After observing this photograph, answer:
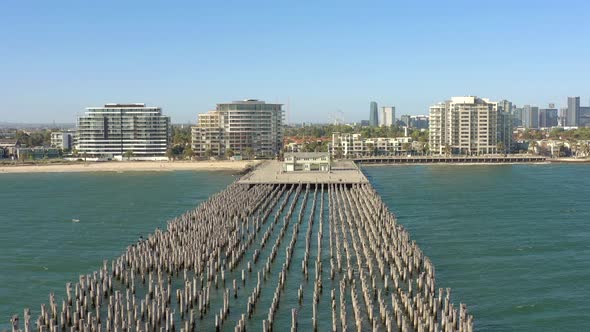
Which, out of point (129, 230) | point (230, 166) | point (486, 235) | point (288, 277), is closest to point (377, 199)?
point (486, 235)

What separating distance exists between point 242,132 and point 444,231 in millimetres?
101088

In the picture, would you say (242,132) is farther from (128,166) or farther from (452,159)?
(452,159)

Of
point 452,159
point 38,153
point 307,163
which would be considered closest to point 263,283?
point 307,163

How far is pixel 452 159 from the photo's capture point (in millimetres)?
149625

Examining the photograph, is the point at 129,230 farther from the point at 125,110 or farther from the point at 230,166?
the point at 125,110

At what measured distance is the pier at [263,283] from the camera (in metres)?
31.1

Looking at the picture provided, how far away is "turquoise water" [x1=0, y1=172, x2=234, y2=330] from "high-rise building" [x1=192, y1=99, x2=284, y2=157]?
3695 centimetres

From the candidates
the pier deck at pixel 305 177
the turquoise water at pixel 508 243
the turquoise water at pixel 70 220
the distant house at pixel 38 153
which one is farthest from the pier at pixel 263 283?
the distant house at pixel 38 153

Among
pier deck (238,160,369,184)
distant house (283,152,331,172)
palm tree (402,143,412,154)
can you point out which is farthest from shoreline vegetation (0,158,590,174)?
pier deck (238,160,369,184)

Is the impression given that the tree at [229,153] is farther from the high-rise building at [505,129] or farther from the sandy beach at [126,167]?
the high-rise building at [505,129]

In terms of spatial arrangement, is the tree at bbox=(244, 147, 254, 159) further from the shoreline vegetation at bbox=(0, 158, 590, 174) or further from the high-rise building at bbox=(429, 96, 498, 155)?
the high-rise building at bbox=(429, 96, 498, 155)

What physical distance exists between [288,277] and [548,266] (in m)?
14.8

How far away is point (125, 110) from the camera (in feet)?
489

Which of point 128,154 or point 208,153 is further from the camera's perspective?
point 208,153
